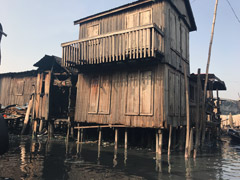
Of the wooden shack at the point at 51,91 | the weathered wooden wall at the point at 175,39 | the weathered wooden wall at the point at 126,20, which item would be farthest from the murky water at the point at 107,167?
the weathered wooden wall at the point at 126,20

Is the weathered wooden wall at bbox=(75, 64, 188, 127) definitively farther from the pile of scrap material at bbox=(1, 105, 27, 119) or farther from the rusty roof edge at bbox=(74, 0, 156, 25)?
the pile of scrap material at bbox=(1, 105, 27, 119)

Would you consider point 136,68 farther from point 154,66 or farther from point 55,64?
point 55,64

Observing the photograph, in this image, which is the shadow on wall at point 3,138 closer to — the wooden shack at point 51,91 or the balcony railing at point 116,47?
the balcony railing at point 116,47

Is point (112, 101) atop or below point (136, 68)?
below

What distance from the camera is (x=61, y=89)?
2081cm

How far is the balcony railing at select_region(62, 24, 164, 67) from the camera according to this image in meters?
12.1

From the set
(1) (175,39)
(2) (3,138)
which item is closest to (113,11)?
(1) (175,39)

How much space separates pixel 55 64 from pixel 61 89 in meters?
2.73

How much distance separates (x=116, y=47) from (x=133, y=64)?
1.75m

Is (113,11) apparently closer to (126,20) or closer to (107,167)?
(126,20)

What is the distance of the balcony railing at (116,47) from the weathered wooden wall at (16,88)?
32.5ft

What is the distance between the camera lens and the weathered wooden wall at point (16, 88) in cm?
2330

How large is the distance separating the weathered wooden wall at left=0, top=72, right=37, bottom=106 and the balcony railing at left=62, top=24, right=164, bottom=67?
32.5 ft

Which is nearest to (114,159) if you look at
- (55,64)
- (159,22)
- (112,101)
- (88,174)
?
(88,174)
